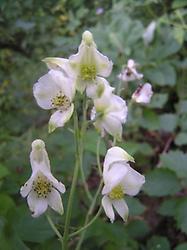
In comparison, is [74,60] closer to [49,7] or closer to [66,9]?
[49,7]

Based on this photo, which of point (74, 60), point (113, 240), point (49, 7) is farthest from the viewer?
point (49, 7)

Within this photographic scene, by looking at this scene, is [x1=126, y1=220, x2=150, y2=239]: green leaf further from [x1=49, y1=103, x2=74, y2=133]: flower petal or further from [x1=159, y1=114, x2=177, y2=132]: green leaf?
[x1=49, y1=103, x2=74, y2=133]: flower petal

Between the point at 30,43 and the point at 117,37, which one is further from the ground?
the point at 117,37

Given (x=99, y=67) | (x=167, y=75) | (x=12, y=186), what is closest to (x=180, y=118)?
(x=167, y=75)

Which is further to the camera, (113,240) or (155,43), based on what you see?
(155,43)

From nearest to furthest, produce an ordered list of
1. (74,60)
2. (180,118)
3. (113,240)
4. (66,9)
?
(74,60) → (113,240) → (180,118) → (66,9)

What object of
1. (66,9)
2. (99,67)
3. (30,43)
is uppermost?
(99,67)
